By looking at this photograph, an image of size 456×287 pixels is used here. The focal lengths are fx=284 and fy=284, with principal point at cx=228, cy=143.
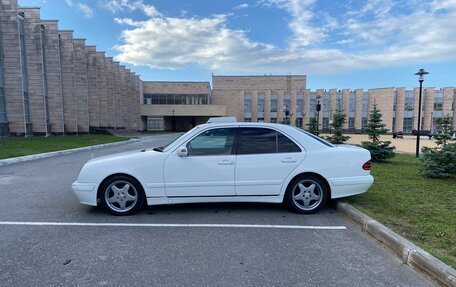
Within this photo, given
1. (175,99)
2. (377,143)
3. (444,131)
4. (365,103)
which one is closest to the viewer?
(444,131)

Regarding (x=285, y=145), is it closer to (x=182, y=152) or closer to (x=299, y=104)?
(x=182, y=152)

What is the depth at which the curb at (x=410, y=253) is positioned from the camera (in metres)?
2.83

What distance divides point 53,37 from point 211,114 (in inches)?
1398

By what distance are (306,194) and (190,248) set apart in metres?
2.39

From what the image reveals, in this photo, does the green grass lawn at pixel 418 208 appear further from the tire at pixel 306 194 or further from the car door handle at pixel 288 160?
the car door handle at pixel 288 160

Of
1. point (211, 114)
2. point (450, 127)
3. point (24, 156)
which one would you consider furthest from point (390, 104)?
point (24, 156)

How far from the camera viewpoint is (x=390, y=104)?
63.4 meters

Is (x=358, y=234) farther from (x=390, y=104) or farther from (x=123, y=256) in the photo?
(x=390, y=104)

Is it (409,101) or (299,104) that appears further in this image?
(299,104)

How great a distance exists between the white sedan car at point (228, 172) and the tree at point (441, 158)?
4.28 m

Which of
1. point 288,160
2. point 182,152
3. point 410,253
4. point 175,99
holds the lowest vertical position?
point 410,253

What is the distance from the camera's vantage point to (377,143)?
460 inches

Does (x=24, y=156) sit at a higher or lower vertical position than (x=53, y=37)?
lower

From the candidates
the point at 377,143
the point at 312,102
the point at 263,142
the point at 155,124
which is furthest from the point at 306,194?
the point at 312,102
